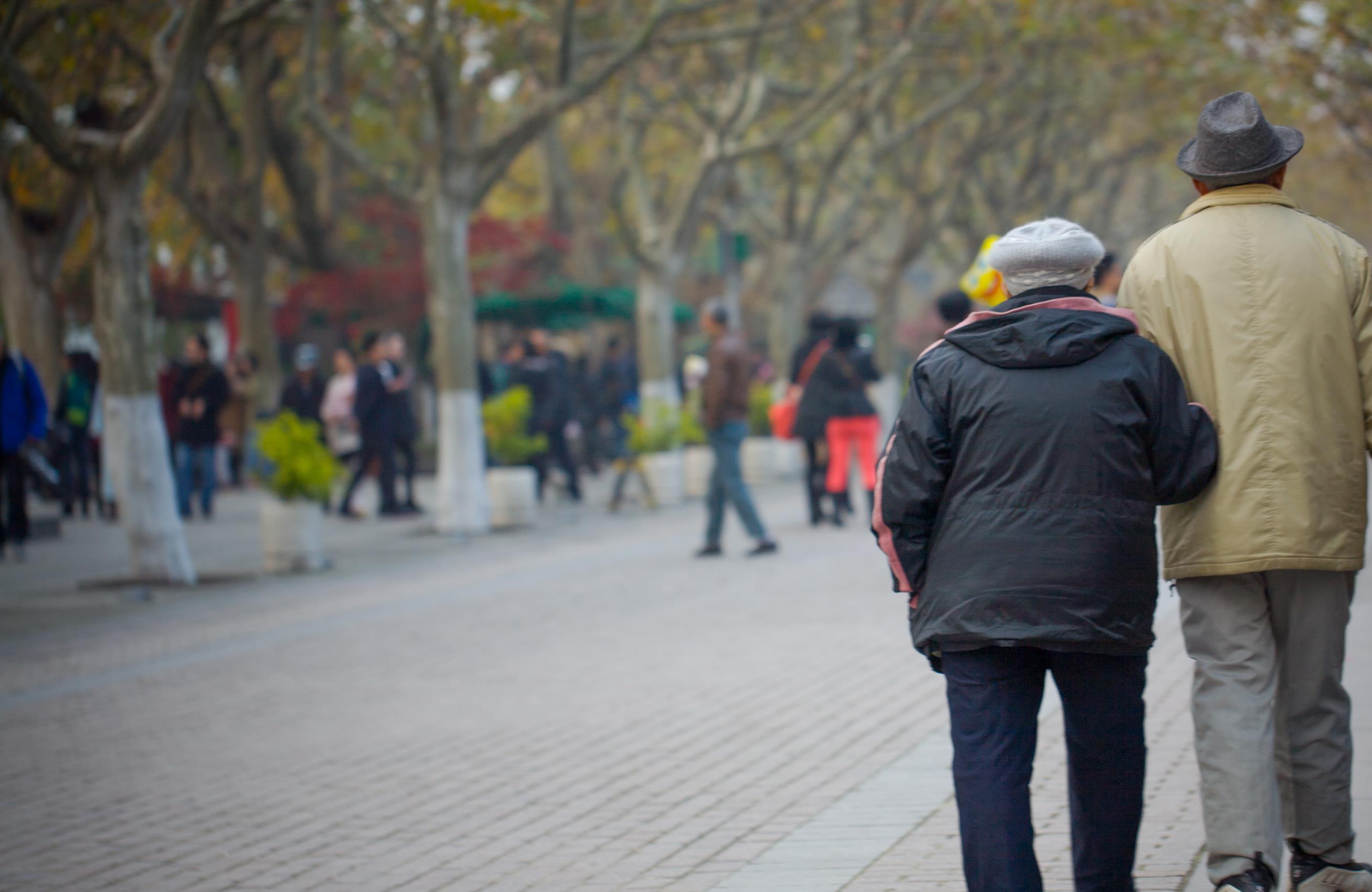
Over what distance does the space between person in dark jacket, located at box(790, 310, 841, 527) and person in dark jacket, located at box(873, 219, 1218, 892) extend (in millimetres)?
10542

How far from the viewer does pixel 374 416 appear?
59.0 feet

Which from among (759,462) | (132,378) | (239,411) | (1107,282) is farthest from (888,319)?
(1107,282)

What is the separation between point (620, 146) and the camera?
21.9m

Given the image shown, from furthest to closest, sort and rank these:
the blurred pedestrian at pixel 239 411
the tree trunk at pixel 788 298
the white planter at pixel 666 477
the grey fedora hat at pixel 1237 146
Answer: the tree trunk at pixel 788 298 → the blurred pedestrian at pixel 239 411 → the white planter at pixel 666 477 → the grey fedora hat at pixel 1237 146

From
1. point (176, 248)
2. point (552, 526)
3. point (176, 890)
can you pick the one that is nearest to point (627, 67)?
point (552, 526)

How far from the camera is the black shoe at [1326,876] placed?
157 inches

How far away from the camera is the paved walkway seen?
505 centimetres

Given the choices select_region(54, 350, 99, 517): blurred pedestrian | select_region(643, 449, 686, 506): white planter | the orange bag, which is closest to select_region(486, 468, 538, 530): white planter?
select_region(643, 449, 686, 506): white planter

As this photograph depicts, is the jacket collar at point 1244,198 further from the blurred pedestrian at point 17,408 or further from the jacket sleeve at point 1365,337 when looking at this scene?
the blurred pedestrian at point 17,408

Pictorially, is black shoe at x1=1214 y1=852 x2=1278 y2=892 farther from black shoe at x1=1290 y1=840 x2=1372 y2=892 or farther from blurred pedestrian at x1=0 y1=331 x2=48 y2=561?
blurred pedestrian at x1=0 y1=331 x2=48 y2=561

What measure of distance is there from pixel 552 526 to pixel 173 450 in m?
5.36

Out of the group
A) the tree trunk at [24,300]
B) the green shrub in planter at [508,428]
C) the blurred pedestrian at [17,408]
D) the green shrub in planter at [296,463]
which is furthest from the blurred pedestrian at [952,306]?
the tree trunk at [24,300]

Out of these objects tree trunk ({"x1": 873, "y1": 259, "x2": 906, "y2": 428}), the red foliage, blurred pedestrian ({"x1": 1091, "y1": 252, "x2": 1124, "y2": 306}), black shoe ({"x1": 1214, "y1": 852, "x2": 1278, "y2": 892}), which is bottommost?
black shoe ({"x1": 1214, "y1": 852, "x2": 1278, "y2": 892})

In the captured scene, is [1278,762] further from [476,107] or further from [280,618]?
[476,107]
